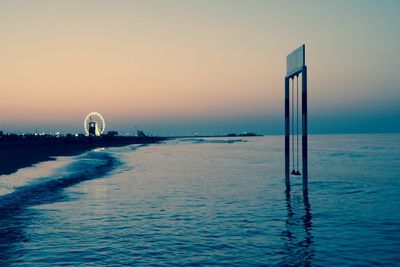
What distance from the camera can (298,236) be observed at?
1096 cm

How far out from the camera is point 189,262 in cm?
870

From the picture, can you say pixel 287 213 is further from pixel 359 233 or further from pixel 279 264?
pixel 279 264

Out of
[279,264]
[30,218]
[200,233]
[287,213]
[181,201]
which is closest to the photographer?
[279,264]

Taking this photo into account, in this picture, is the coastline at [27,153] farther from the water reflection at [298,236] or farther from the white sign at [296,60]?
the water reflection at [298,236]

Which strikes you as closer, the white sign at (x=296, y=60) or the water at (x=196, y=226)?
the water at (x=196, y=226)

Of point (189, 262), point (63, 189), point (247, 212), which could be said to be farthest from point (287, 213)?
point (63, 189)

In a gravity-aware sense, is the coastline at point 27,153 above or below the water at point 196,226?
above

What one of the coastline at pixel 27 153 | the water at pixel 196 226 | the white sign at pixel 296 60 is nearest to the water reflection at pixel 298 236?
the water at pixel 196 226

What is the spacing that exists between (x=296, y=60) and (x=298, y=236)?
1239cm

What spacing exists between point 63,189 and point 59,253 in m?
12.0

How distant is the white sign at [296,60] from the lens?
20250mm

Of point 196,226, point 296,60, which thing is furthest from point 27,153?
point 196,226

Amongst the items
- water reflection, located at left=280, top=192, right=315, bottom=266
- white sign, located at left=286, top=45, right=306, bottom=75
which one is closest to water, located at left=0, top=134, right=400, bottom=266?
water reflection, located at left=280, top=192, right=315, bottom=266

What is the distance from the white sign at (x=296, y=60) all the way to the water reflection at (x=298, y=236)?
749 centimetres
